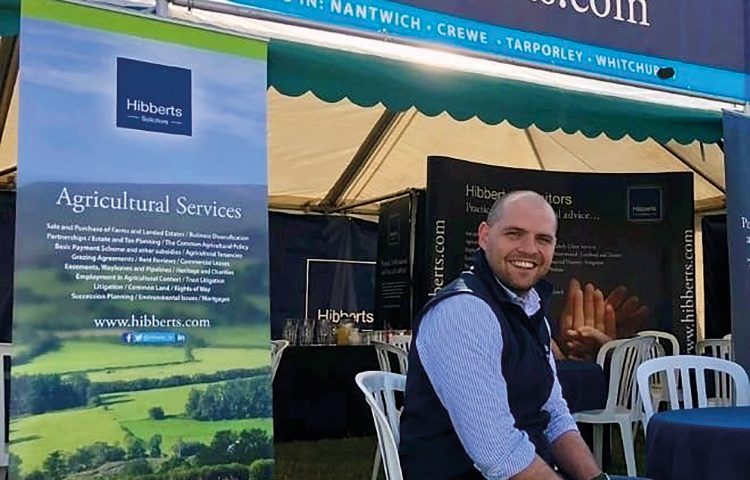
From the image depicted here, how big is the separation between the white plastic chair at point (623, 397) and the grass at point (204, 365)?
2222 millimetres

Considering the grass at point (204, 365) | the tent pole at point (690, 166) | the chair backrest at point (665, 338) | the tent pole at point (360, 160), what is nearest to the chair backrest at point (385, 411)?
the grass at point (204, 365)

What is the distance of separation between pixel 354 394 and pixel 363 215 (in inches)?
99.9

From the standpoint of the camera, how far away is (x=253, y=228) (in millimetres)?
3285

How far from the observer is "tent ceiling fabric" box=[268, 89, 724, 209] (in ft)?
22.5

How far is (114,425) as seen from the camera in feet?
9.66

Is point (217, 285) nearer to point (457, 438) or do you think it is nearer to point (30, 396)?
point (30, 396)

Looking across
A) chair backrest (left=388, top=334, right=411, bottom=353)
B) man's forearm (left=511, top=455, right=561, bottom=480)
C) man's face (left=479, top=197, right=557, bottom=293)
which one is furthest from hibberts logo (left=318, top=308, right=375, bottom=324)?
man's forearm (left=511, top=455, right=561, bottom=480)

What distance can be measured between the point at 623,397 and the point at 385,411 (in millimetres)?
3136

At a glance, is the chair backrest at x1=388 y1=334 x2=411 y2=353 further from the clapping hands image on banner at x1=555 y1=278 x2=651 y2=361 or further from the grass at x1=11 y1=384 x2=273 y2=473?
the grass at x1=11 y1=384 x2=273 y2=473

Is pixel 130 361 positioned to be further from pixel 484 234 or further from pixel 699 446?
pixel 699 446

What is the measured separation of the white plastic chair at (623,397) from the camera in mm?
4820

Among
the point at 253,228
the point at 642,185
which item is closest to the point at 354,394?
the point at 642,185

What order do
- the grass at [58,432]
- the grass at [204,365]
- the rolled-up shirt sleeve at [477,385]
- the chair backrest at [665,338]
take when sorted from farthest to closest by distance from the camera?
1. the chair backrest at [665,338]
2. the grass at [204,365]
3. the grass at [58,432]
4. the rolled-up shirt sleeve at [477,385]

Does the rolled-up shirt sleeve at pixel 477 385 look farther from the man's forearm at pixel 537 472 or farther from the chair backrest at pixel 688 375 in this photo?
the chair backrest at pixel 688 375
